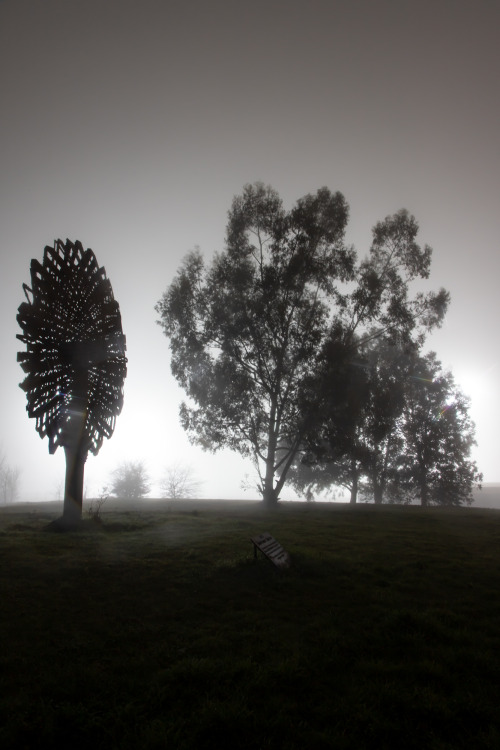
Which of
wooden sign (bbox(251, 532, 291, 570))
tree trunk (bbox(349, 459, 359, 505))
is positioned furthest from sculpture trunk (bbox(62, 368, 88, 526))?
tree trunk (bbox(349, 459, 359, 505))

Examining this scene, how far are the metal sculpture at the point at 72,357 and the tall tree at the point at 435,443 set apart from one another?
2887 centimetres

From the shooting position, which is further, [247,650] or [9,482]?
[9,482]

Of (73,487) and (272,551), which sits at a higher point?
(73,487)

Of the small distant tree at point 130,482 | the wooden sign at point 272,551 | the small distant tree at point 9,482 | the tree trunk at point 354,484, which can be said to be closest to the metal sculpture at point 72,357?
the wooden sign at point 272,551

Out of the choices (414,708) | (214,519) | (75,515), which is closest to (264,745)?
(414,708)

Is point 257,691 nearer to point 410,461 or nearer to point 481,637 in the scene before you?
point 481,637

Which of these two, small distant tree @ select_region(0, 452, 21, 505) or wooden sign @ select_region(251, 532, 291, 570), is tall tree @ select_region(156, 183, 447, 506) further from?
small distant tree @ select_region(0, 452, 21, 505)

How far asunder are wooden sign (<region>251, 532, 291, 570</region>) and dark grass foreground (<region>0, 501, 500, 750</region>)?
353 millimetres

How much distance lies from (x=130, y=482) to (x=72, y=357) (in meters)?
53.3

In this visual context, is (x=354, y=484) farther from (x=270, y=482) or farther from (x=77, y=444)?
(x=77, y=444)

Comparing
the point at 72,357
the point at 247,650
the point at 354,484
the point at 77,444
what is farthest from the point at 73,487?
the point at 354,484

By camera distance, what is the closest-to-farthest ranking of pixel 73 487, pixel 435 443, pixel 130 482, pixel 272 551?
1. pixel 272 551
2. pixel 73 487
3. pixel 435 443
4. pixel 130 482

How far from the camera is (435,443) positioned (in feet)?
130

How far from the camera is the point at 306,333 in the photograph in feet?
88.4
